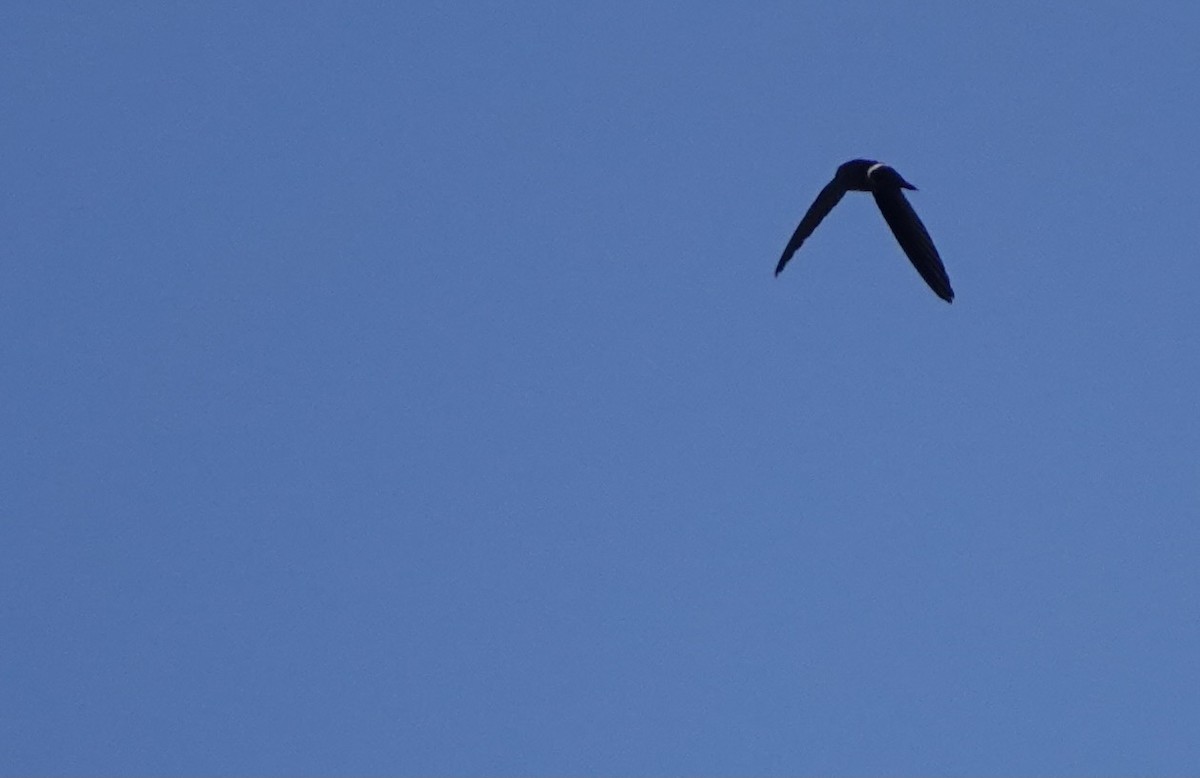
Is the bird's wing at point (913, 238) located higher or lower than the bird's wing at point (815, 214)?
lower

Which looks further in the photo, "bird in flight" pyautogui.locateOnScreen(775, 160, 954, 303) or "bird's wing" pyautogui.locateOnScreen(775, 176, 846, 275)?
"bird's wing" pyautogui.locateOnScreen(775, 176, 846, 275)

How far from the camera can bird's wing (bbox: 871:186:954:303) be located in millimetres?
16391

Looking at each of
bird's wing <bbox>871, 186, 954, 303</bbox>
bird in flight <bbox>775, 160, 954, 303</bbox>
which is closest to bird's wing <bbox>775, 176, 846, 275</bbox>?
bird in flight <bbox>775, 160, 954, 303</bbox>

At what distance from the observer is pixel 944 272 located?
16453 millimetres

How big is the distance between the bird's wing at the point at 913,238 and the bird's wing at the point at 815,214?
39.5 inches

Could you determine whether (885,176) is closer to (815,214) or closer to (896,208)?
(896,208)

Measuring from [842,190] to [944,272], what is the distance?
2094 millimetres

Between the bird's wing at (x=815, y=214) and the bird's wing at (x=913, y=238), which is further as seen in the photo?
the bird's wing at (x=815, y=214)

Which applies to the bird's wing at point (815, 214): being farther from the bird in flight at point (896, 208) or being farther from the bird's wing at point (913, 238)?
the bird's wing at point (913, 238)

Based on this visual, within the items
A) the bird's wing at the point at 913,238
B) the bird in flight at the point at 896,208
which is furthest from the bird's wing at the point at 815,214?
the bird's wing at the point at 913,238

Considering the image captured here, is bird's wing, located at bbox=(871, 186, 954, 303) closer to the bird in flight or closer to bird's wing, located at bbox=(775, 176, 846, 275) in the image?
the bird in flight

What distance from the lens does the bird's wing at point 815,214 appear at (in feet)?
59.7

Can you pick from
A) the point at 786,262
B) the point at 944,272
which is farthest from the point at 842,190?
the point at 944,272

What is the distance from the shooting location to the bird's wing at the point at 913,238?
16391 mm
